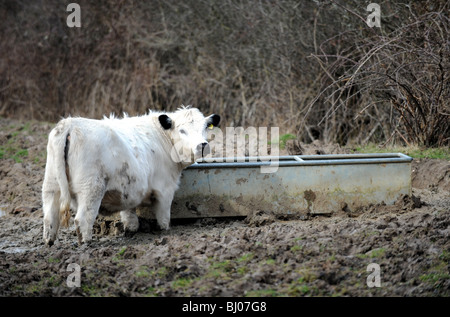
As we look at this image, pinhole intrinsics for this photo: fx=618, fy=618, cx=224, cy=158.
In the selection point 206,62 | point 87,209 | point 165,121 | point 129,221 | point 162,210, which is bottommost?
point 129,221

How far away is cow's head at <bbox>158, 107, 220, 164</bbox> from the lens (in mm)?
8008

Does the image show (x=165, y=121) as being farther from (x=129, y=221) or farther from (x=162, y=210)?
(x=129, y=221)

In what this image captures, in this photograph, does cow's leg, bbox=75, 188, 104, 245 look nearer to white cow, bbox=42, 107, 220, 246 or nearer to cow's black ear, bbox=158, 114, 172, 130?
white cow, bbox=42, 107, 220, 246

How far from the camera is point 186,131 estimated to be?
26.6 ft

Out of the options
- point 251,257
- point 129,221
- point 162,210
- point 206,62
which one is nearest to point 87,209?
point 129,221

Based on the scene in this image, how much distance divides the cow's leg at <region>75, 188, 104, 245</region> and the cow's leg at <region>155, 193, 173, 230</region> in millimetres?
1043

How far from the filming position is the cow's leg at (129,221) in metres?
7.77

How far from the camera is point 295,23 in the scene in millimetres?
14133

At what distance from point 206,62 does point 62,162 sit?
33.8 feet

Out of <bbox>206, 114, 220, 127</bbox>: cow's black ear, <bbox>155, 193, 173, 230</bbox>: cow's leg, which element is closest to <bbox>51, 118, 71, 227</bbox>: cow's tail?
<bbox>155, 193, 173, 230</bbox>: cow's leg

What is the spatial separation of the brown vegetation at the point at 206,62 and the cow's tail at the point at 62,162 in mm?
6380

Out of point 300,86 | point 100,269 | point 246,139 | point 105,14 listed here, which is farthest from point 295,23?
point 100,269
